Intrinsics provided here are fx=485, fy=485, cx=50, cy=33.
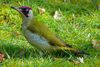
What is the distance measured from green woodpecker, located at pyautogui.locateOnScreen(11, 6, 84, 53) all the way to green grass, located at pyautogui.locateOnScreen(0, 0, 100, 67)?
0.15 meters

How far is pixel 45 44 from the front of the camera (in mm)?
6441

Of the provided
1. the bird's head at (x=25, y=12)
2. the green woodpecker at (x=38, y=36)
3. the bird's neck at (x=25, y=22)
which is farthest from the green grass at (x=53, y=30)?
the bird's head at (x=25, y=12)

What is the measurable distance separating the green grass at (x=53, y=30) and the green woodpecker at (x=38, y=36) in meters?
0.15

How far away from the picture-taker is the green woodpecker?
6383 mm

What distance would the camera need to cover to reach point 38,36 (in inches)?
253

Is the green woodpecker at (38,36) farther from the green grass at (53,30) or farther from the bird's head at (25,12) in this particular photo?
the green grass at (53,30)

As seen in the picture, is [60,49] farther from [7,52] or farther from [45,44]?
[7,52]

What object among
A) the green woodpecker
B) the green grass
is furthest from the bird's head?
the green grass

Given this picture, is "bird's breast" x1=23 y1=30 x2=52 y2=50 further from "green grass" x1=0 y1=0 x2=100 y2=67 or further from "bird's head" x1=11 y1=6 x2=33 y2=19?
"bird's head" x1=11 y1=6 x2=33 y2=19

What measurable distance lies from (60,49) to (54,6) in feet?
9.91

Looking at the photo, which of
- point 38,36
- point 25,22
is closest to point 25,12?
point 25,22

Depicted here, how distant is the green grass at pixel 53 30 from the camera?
6293 millimetres

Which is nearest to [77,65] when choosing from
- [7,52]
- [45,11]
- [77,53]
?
[77,53]

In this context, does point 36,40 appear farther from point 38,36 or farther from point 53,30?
point 53,30
